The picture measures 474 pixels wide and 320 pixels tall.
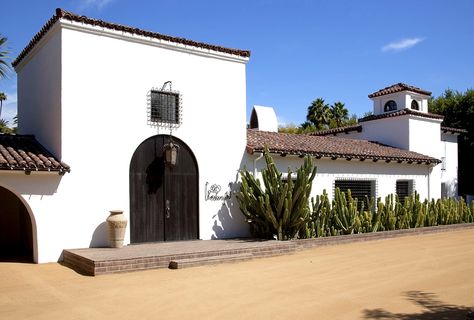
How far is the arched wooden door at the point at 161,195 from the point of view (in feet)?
41.4

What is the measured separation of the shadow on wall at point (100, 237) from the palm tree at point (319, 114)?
34.4 m

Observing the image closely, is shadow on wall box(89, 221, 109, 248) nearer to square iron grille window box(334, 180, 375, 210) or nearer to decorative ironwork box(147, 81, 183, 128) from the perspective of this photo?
decorative ironwork box(147, 81, 183, 128)

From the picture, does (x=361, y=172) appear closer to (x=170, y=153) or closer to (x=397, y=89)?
(x=397, y=89)

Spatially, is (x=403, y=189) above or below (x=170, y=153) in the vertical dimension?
below

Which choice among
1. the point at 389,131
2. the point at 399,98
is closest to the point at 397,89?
the point at 399,98

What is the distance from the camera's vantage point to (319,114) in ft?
146

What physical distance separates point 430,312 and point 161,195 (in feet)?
26.8

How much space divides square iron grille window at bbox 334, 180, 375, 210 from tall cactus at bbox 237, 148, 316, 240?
4036mm

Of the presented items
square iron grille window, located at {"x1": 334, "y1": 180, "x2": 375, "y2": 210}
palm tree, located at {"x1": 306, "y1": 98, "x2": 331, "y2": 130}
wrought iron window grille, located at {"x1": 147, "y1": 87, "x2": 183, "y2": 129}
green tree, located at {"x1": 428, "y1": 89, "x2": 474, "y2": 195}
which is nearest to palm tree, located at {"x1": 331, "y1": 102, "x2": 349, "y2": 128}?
palm tree, located at {"x1": 306, "y1": 98, "x2": 331, "y2": 130}

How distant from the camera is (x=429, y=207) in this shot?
752 inches

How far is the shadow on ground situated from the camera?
6484 millimetres

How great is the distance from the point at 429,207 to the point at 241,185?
31.2 ft

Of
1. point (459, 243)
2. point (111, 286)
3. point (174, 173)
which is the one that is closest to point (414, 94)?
point (459, 243)

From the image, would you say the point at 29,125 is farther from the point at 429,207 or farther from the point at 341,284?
the point at 429,207
